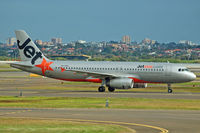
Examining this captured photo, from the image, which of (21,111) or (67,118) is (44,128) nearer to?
(67,118)

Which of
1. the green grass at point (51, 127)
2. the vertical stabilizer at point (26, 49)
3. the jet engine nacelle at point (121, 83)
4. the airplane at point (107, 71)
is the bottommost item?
the green grass at point (51, 127)

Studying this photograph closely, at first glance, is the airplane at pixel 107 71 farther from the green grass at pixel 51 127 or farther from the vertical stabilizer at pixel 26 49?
the green grass at pixel 51 127

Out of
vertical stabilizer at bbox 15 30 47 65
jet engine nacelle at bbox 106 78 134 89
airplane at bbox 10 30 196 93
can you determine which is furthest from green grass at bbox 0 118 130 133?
vertical stabilizer at bbox 15 30 47 65

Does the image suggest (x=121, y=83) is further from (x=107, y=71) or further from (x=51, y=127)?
(x=51, y=127)

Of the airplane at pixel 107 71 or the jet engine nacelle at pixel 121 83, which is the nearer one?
the jet engine nacelle at pixel 121 83

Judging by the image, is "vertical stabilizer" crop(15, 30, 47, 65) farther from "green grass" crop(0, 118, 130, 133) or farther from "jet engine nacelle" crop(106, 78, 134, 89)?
"green grass" crop(0, 118, 130, 133)

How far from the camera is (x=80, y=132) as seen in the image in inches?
1047

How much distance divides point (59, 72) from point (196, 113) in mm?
31452

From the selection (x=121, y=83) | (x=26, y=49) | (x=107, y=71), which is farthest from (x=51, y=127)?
(x=26, y=49)

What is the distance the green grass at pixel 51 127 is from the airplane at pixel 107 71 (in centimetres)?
3146

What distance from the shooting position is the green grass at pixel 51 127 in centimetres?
2714

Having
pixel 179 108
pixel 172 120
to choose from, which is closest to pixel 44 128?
pixel 172 120

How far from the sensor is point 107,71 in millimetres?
64250

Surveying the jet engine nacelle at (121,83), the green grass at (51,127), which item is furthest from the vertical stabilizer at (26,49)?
the green grass at (51,127)
